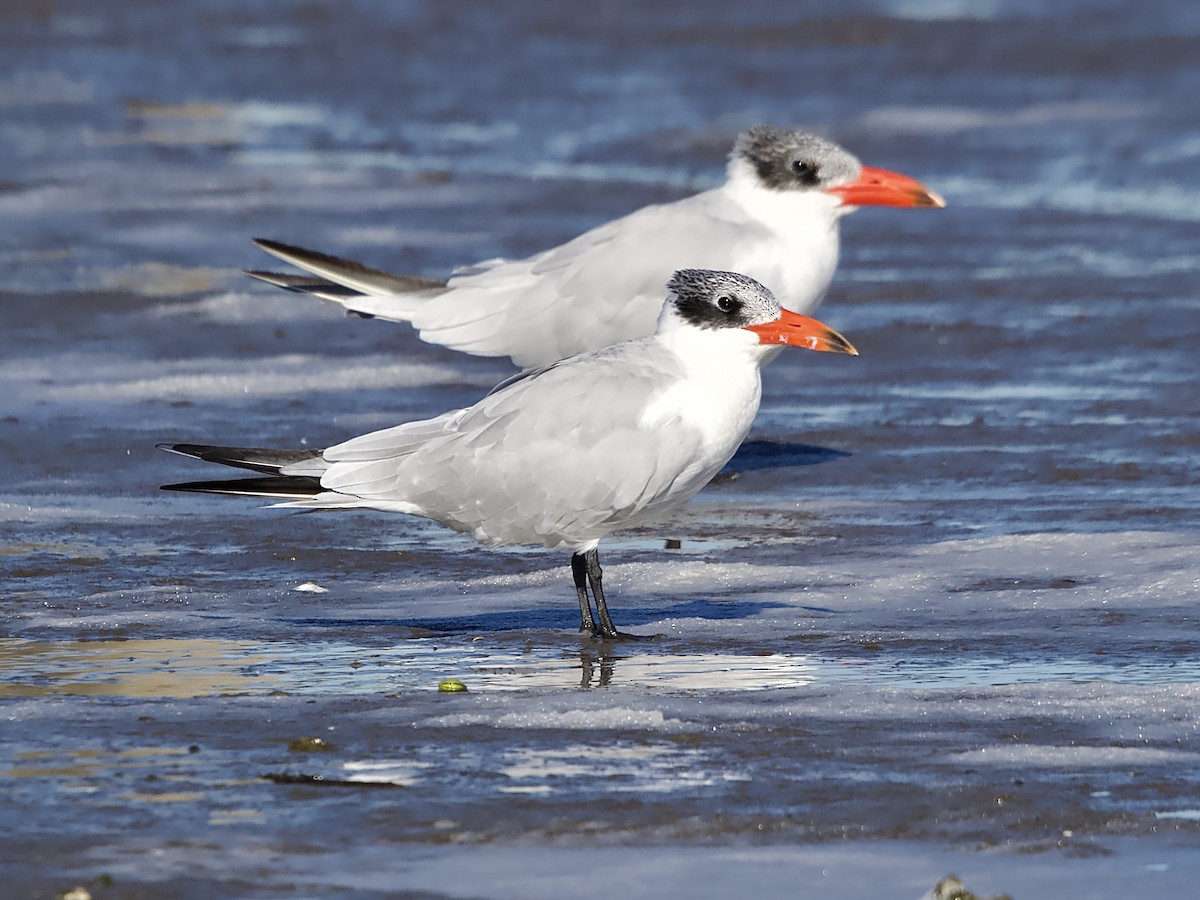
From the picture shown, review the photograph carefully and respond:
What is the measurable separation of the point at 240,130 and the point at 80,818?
40.8 ft

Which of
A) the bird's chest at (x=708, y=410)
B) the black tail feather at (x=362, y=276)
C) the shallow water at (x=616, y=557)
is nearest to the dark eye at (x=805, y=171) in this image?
the shallow water at (x=616, y=557)

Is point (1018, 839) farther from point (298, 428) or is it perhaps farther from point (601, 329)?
point (298, 428)

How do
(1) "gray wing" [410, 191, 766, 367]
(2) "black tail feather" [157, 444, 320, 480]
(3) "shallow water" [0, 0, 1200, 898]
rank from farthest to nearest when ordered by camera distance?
(1) "gray wing" [410, 191, 766, 367] → (2) "black tail feather" [157, 444, 320, 480] → (3) "shallow water" [0, 0, 1200, 898]

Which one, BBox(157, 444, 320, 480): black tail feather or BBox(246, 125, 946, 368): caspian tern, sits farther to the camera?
BBox(246, 125, 946, 368): caspian tern

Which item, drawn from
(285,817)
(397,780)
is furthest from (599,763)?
(285,817)

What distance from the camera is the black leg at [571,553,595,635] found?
243 inches

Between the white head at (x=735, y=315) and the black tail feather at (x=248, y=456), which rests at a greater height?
the white head at (x=735, y=315)

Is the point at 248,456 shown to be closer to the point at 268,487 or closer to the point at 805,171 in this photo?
the point at 268,487

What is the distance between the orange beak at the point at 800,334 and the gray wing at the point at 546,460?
0.28 meters

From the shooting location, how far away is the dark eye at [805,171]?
877 centimetres

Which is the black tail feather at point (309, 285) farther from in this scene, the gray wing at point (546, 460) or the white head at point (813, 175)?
the gray wing at point (546, 460)

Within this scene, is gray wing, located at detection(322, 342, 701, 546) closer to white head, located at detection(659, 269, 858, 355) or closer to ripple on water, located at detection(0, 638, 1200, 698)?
white head, located at detection(659, 269, 858, 355)

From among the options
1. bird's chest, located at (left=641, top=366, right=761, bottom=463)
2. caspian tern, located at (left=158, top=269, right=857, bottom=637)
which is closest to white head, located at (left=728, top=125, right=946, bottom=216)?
caspian tern, located at (left=158, top=269, right=857, bottom=637)

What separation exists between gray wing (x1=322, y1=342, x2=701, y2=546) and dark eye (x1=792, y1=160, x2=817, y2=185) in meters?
2.56
